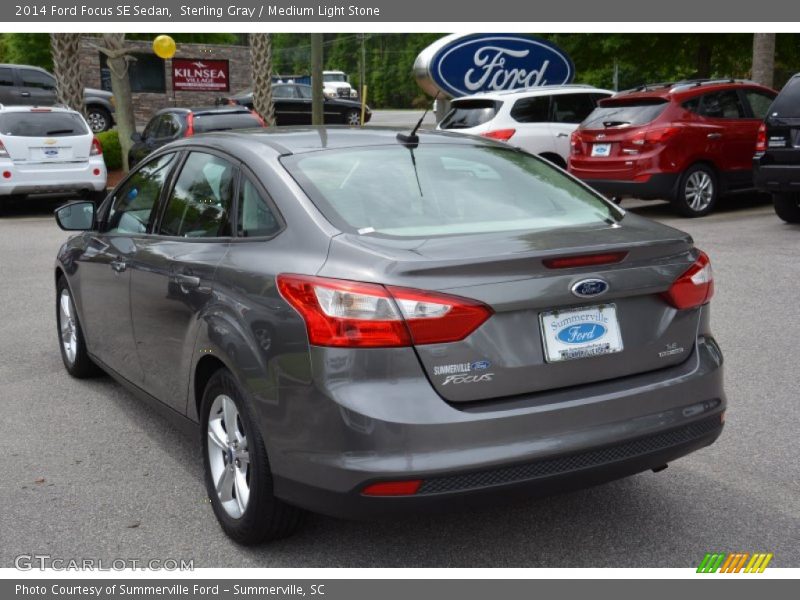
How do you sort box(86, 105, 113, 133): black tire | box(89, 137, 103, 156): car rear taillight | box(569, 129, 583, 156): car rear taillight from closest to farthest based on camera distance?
box(569, 129, 583, 156): car rear taillight
box(89, 137, 103, 156): car rear taillight
box(86, 105, 113, 133): black tire

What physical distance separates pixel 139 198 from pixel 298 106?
29.7 metres

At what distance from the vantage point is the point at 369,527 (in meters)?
4.14

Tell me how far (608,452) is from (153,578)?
1722mm

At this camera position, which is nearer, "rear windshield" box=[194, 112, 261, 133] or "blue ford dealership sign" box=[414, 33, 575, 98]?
"rear windshield" box=[194, 112, 261, 133]

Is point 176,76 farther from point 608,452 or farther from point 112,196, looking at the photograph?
point 608,452

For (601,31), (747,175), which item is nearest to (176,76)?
(601,31)

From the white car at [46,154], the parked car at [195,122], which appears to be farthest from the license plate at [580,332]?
→ the parked car at [195,122]

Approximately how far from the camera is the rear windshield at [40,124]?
15977 mm

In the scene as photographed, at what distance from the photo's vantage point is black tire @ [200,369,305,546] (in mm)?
3689

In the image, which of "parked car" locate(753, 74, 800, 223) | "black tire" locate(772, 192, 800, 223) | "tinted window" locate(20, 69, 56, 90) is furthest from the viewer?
"tinted window" locate(20, 69, 56, 90)

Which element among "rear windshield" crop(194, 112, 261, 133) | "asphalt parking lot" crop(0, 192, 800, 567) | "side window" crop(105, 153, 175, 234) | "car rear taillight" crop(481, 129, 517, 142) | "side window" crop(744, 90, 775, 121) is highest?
"side window" crop(105, 153, 175, 234)

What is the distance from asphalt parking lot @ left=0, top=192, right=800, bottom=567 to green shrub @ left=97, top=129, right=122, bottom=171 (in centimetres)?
1675

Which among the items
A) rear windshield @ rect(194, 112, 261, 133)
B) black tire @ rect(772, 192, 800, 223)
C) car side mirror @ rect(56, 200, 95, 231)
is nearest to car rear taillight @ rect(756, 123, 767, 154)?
black tire @ rect(772, 192, 800, 223)

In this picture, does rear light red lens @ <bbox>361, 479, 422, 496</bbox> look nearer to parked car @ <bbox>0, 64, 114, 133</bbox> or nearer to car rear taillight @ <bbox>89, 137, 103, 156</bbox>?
car rear taillight @ <bbox>89, 137, 103, 156</bbox>
